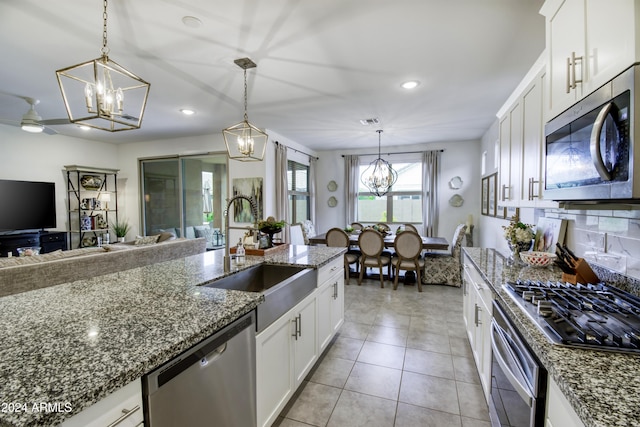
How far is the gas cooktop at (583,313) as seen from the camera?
3.13ft

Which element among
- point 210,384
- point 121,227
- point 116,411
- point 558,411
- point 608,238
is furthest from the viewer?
point 121,227

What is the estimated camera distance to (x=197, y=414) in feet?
3.47

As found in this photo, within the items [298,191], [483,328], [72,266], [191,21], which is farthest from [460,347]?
[298,191]

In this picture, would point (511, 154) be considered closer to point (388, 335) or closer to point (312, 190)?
point (388, 335)

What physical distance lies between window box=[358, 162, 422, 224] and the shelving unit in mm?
5440

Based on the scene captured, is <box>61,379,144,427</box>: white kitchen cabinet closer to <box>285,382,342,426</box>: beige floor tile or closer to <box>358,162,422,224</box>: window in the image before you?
<box>285,382,342,426</box>: beige floor tile

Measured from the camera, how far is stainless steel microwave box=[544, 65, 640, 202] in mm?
944

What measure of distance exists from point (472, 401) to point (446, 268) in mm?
2886

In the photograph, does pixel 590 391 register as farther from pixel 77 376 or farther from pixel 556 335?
pixel 77 376

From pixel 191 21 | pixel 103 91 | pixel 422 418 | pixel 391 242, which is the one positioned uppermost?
pixel 191 21

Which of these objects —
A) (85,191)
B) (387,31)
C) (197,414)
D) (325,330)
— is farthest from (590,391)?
(85,191)

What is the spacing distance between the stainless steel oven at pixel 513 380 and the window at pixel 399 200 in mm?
5246

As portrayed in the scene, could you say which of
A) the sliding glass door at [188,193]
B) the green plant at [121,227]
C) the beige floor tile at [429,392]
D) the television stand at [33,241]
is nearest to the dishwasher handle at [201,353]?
the beige floor tile at [429,392]

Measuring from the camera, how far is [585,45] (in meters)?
1.28
